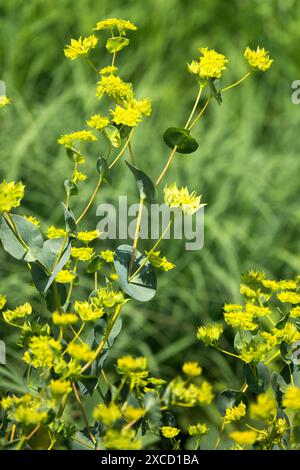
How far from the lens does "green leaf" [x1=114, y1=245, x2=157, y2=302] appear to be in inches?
43.2

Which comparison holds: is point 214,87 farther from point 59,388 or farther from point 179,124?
point 179,124

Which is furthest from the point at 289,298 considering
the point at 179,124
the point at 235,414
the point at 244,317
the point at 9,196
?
the point at 179,124

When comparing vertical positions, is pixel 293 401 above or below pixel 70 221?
below

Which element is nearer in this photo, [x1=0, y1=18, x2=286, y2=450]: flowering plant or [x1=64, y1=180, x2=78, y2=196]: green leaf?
[x1=0, y1=18, x2=286, y2=450]: flowering plant

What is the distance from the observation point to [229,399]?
1146mm

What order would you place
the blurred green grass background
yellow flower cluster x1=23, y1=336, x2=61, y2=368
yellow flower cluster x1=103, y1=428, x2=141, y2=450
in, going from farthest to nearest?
the blurred green grass background < yellow flower cluster x1=23, y1=336, x2=61, y2=368 < yellow flower cluster x1=103, y1=428, x2=141, y2=450

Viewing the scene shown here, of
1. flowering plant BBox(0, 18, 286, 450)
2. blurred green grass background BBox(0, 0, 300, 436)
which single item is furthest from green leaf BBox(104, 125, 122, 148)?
blurred green grass background BBox(0, 0, 300, 436)

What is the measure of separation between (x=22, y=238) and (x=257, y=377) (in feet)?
1.28

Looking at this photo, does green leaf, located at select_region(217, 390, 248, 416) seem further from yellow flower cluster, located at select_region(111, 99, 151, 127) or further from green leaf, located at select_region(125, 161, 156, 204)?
yellow flower cluster, located at select_region(111, 99, 151, 127)

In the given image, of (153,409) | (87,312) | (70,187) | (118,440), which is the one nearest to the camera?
(118,440)

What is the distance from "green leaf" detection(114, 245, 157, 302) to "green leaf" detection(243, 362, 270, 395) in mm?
175

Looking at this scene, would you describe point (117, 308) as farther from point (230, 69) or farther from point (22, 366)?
point (230, 69)

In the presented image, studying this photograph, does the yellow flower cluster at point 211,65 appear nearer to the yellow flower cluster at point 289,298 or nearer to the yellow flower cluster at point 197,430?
the yellow flower cluster at point 289,298
